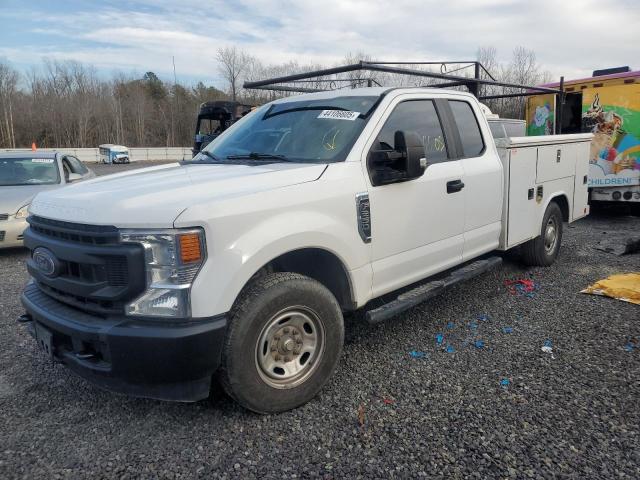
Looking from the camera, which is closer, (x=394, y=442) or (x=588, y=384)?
(x=394, y=442)

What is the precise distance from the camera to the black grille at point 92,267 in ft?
8.27

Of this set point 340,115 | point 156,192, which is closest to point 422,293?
point 340,115

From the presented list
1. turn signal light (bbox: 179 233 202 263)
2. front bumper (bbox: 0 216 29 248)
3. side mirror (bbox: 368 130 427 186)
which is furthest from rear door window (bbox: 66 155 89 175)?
turn signal light (bbox: 179 233 202 263)

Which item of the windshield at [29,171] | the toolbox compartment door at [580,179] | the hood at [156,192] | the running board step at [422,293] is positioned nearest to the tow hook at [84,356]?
the hood at [156,192]

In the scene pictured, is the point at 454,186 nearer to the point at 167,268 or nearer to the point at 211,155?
the point at 211,155

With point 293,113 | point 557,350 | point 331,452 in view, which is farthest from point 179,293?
point 557,350

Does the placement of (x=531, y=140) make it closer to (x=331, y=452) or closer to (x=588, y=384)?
(x=588, y=384)

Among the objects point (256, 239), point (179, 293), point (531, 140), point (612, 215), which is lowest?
point (612, 215)

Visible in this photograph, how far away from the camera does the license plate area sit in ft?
9.36

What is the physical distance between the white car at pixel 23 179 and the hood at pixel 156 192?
15.4 ft

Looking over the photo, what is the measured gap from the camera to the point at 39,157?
858 centimetres

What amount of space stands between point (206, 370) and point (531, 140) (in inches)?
167

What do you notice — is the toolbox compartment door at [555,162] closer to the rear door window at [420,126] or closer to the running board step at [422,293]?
the running board step at [422,293]

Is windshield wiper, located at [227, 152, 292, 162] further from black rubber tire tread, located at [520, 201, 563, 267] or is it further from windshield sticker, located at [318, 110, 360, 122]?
black rubber tire tread, located at [520, 201, 563, 267]
